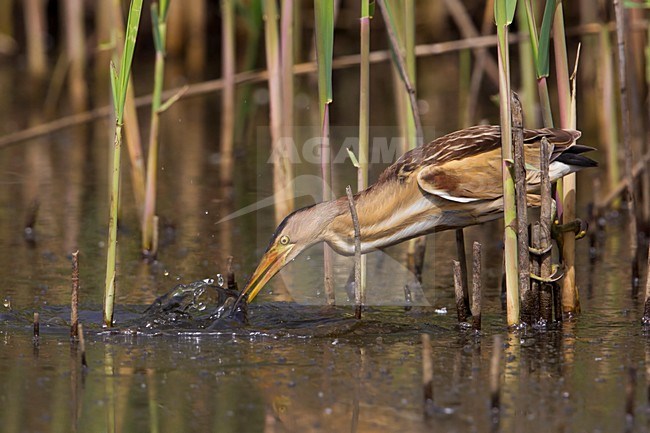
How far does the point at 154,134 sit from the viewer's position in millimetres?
5859

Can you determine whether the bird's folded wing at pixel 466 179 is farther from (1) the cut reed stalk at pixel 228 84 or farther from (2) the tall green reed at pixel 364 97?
(1) the cut reed stalk at pixel 228 84

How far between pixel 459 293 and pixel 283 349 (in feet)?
2.63

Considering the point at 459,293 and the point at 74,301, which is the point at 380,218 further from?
the point at 74,301

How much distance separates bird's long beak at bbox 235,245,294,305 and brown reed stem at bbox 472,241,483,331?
0.87 meters

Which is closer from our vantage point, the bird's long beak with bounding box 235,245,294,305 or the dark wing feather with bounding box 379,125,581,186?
the dark wing feather with bounding box 379,125,581,186

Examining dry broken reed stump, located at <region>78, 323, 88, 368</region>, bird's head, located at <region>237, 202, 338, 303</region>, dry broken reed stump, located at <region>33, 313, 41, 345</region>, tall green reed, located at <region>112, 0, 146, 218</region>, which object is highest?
tall green reed, located at <region>112, 0, 146, 218</region>

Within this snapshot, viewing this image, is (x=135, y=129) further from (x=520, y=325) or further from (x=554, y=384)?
(x=554, y=384)

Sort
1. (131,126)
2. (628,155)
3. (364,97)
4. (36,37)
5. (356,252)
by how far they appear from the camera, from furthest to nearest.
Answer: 1. (36,37)
2. (131,126)
3. (628,155)
4. (364,97)
5. (356,252)

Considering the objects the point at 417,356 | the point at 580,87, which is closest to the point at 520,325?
the point at 417,356

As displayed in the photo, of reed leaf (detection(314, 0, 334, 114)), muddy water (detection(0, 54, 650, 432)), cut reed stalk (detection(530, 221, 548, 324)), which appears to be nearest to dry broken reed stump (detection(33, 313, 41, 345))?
muddy water (detection(0, 54, 650, 432))

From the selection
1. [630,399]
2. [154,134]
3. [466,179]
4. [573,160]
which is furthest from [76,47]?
[630,399]

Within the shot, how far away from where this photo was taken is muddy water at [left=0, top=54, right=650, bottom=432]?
11.9 feet

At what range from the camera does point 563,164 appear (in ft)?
15.5

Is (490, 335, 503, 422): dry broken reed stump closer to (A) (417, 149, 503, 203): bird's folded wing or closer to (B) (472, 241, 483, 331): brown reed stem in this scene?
(B) (472, 241, 483, 331): brown reed stem
